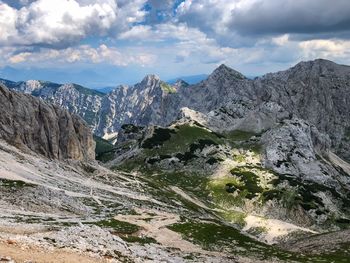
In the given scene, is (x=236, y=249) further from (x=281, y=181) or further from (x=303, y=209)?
(x=281, y=181)

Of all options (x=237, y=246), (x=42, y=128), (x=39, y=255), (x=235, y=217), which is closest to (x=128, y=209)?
(x=237, y=246)

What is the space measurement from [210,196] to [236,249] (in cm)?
11100

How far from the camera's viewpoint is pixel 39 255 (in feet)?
105

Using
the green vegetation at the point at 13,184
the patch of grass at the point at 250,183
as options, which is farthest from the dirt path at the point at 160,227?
the patch of grass at the point at 250,183

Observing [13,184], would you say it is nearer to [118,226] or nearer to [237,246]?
[118,226]

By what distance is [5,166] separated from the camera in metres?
101

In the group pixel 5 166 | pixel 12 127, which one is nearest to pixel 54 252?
pixel 5 166

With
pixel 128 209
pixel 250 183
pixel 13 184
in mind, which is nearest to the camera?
pixel 13 184

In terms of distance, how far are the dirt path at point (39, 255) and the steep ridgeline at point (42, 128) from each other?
98547mm

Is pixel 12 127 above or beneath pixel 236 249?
above

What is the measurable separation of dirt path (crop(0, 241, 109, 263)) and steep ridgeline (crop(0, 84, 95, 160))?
98547 mm

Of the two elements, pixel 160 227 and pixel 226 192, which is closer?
pixel 160 227

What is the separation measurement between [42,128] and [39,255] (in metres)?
116

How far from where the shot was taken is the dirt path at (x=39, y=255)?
30.4m
